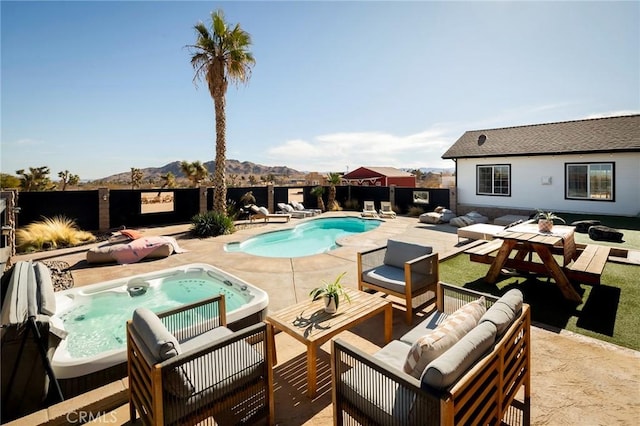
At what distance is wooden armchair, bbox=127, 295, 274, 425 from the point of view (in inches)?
85.1

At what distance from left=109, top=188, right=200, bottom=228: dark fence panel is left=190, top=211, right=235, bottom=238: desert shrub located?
2.96 m

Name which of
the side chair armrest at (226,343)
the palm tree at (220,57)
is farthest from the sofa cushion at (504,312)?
the palm tree at (220,57)

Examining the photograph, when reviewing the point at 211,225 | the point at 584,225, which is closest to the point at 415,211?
the point at 584,225

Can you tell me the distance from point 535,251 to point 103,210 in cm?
1432

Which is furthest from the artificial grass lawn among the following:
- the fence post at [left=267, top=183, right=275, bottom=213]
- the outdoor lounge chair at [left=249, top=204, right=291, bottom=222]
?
the fence post at [left=267, top=183, right=275, bottom=213]

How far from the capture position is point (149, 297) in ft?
20.3

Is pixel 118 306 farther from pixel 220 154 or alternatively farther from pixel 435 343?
pixel 220 154

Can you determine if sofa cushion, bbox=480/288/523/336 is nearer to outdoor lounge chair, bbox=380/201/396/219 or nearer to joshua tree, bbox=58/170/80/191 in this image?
outdoor lounge chair, bbox=380/201/396/219

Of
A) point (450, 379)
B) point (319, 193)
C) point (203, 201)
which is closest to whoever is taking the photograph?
point (450, 379)

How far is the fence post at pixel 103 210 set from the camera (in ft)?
39.9

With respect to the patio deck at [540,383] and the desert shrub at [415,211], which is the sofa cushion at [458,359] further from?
the desert shrub at [415,211]

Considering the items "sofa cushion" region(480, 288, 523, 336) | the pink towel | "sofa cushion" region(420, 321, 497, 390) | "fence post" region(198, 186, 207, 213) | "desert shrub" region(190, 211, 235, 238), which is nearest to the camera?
"sofa cushion" region(420, 321, 497, 390)

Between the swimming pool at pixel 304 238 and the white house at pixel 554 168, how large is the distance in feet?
18.9

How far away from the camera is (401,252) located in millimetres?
5301
